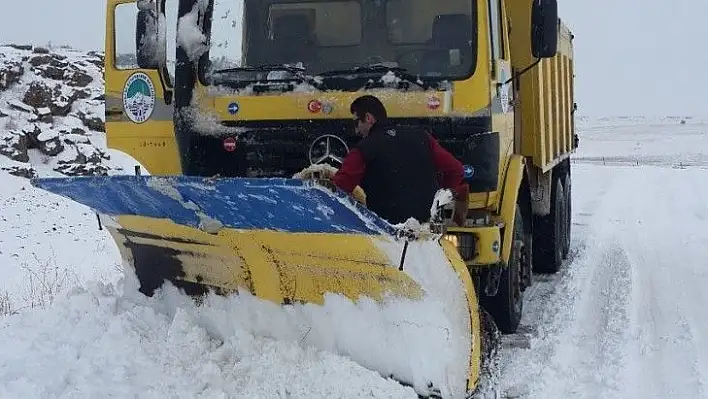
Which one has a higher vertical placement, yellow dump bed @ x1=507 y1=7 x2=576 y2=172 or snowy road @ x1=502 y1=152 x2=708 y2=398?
yellow dump bed @ x1=507 y1=7 x2=576 y2=172

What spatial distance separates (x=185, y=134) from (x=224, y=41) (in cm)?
63

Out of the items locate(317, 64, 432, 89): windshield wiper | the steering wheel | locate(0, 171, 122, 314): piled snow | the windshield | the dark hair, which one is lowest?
locate(0, 171, 122, 314): piled snow

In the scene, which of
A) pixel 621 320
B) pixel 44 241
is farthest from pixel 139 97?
pixel 44 241

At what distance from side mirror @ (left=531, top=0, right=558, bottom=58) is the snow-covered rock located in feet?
42.7

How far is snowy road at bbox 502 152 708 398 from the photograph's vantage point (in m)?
4.46

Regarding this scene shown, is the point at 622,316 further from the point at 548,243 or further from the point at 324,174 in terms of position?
the point at 324,174

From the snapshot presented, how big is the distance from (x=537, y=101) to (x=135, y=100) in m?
3.02

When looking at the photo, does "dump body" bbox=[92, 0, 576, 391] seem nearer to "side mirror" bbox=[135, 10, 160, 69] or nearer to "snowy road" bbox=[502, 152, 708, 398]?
"side mirror" bbox=[135, 10, 160, 69]

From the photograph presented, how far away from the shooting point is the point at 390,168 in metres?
4.16

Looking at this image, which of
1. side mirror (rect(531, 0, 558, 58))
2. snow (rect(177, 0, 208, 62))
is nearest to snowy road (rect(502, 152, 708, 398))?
side mirror (rect(531, 0, 558, 58))

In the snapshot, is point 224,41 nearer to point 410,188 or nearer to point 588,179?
point 410,188

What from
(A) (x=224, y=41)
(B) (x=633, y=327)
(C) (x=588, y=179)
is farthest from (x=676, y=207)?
(A) (x=224, y=41)

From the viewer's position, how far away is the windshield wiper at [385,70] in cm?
468

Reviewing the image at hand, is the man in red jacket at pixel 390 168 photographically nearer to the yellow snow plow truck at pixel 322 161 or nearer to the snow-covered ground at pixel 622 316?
the yellow snow plow truck at pixel 322 161
